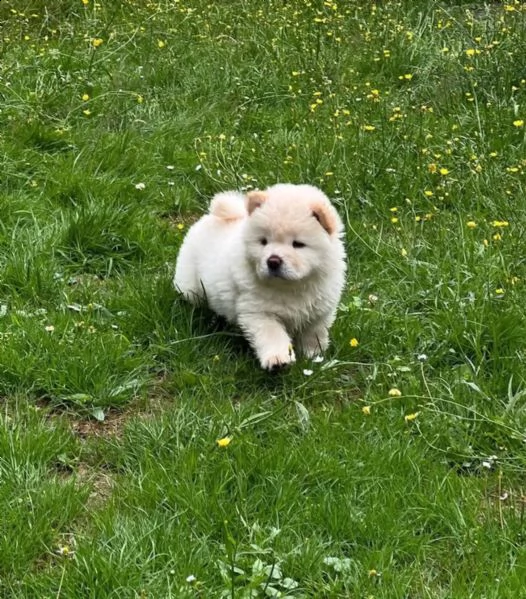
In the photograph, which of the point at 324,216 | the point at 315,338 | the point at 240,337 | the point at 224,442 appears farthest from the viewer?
the point at 240,337

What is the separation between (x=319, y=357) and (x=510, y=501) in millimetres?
1025

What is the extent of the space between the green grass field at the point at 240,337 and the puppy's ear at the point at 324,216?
55 centimetres

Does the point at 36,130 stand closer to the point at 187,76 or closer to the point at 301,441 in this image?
the point at 187,76

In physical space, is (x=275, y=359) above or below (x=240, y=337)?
above

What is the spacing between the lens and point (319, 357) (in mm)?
3953

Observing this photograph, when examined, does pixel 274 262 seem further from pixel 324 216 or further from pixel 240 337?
pixel 240 337

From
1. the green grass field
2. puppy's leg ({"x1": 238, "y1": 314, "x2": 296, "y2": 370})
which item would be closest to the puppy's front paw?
puppy's leg ({"x1": 238, "y1": 314, "x2": 296, "y2": 370})

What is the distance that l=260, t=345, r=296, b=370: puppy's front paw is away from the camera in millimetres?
3779

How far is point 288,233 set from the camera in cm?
379

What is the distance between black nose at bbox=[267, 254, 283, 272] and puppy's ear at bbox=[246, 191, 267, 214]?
0.26 m

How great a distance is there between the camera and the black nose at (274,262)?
3.71 metres

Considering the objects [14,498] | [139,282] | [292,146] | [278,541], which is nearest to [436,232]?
[292,146]

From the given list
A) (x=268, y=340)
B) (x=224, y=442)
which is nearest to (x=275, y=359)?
(x=268, y=340)

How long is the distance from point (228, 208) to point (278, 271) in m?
0.72
